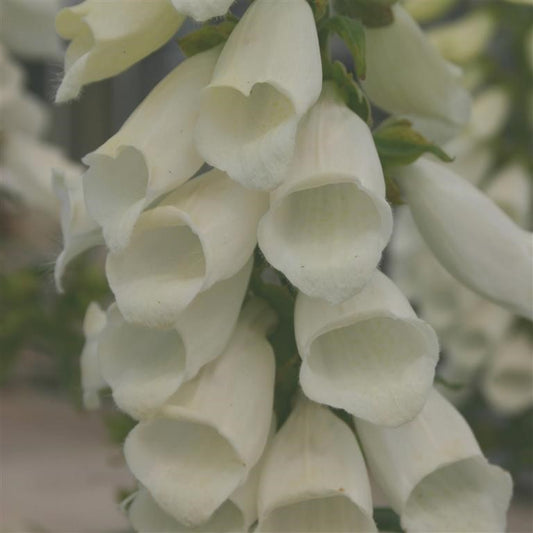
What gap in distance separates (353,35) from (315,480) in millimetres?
158

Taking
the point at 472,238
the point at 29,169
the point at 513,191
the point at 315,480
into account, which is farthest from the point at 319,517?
the point at 513,191

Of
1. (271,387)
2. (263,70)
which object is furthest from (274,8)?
(271,387)

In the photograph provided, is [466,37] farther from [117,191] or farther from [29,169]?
[117,191]

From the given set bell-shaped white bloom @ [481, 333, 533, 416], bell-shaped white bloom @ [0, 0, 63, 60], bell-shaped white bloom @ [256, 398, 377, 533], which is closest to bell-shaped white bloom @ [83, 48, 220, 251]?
bell-shaped white bloom @ [256, 398, 377, 533]

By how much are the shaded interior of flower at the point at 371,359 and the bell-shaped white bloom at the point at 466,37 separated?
2.24 ft

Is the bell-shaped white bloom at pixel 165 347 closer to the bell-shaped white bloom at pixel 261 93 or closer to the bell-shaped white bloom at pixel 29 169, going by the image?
the bell-shaped white bloom at pixel 261 93

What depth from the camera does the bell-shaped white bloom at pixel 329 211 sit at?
418 millimetres

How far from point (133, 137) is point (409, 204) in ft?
0.40

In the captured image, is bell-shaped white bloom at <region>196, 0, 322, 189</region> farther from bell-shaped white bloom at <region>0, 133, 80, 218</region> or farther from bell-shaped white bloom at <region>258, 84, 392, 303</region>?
bell-shaped white bloom at <region>0, 133, 80, 218</region>

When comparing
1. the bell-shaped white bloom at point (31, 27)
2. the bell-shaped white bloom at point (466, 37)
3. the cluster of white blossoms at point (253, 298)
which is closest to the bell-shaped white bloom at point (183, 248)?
the cluster of white blossoms at point (253, 298)

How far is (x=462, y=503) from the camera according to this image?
48cm

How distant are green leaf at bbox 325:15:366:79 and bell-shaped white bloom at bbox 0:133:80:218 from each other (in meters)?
0.52

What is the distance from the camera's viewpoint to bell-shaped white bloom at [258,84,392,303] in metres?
0.42

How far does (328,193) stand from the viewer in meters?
0.46
